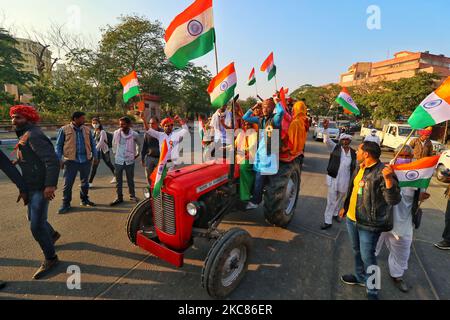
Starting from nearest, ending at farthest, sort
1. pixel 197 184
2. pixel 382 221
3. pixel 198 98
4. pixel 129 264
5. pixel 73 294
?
pixel 382 221
pixel 73 294
pixel 197 184
pixel 129 264
pixel 198 98

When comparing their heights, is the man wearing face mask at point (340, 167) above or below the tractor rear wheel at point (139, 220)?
above

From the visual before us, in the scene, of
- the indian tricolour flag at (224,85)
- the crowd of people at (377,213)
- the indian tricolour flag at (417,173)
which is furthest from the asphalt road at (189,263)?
the indian tricolour flag at (224,85)

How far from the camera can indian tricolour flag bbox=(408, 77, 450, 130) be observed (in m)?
2.27

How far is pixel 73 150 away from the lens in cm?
425

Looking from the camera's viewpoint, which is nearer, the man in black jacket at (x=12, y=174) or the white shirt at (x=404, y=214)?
the white shirt at (x=404, y=214)

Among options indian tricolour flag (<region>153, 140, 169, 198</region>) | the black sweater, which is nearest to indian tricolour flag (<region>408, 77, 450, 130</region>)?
indian tricolour flag (<region>153, 140, 169, 198</region>)

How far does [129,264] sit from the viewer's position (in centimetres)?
296

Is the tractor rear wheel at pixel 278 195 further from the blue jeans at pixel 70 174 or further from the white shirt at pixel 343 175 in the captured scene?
the blue jeans at pixel 70 174

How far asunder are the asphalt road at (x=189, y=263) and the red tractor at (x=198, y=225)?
33 cm

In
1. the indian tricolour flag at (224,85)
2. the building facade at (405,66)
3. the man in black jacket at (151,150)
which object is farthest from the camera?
the building facade at (405,66)

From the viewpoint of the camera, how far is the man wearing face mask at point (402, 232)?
251 centimetres

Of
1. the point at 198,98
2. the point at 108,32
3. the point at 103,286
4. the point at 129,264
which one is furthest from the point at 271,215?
the point at 198,98
